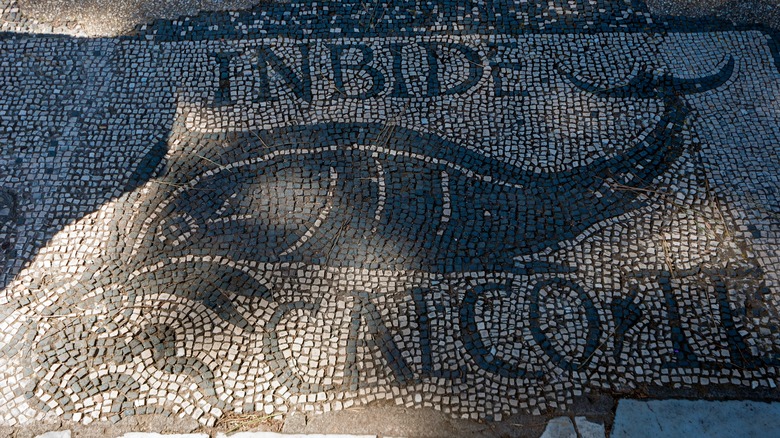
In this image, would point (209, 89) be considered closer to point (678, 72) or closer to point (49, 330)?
point (49, 330)

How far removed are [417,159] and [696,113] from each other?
8.06ft

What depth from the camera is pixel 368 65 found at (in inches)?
247

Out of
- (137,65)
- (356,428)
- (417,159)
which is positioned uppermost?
(137,65)

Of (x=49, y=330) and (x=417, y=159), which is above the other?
(x=417, y=159)

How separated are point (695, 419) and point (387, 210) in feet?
8.43

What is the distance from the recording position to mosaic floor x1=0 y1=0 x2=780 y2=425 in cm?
457

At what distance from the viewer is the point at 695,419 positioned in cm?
434

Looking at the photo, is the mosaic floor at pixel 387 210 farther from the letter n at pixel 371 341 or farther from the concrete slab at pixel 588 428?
the concrete slab at pixel 588 428

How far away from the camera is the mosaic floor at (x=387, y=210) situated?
4570 mm

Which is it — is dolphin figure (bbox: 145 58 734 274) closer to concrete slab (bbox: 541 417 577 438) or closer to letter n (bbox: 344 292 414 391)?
letter n (bbox: 344 292 414 391)

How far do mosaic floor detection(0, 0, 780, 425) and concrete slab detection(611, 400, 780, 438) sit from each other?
157mm

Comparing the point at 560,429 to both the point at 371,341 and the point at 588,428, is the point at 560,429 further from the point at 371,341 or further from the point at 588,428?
the point at 371,341

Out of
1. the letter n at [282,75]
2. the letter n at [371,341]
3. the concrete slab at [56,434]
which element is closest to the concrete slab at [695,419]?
the letter n at [371,341]

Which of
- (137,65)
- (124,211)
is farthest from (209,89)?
(124,211)
